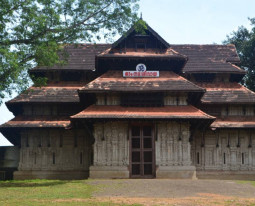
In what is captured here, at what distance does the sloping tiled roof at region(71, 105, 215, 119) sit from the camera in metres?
24.3

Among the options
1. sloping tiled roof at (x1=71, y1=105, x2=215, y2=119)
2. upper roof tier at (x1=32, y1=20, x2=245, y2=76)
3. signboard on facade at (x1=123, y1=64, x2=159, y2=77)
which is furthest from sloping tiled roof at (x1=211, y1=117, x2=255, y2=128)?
signboard on facade at (x1=123, y1=64, x2=159, y2=77)

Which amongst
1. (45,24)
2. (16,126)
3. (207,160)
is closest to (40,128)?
(16,126)

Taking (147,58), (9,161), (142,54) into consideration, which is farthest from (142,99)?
(9,161)

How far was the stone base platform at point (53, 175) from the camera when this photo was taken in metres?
27.7

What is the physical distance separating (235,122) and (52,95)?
13.9 m

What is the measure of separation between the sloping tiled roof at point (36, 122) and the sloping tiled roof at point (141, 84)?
3.86m

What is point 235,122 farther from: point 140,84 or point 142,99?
point 140,84

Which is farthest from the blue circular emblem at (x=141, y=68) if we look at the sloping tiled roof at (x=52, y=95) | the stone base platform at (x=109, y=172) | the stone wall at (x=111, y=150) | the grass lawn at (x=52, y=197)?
the grass lawn at (x=52, y=197)

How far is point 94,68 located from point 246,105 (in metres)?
12.3

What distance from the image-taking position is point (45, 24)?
20.9 metres

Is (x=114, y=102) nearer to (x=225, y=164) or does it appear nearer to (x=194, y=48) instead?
(x=225, y=164)

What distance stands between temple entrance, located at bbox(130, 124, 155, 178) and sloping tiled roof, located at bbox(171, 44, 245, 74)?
845 centimetres

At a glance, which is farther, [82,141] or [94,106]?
[82,141]

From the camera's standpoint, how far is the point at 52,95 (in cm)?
2934
